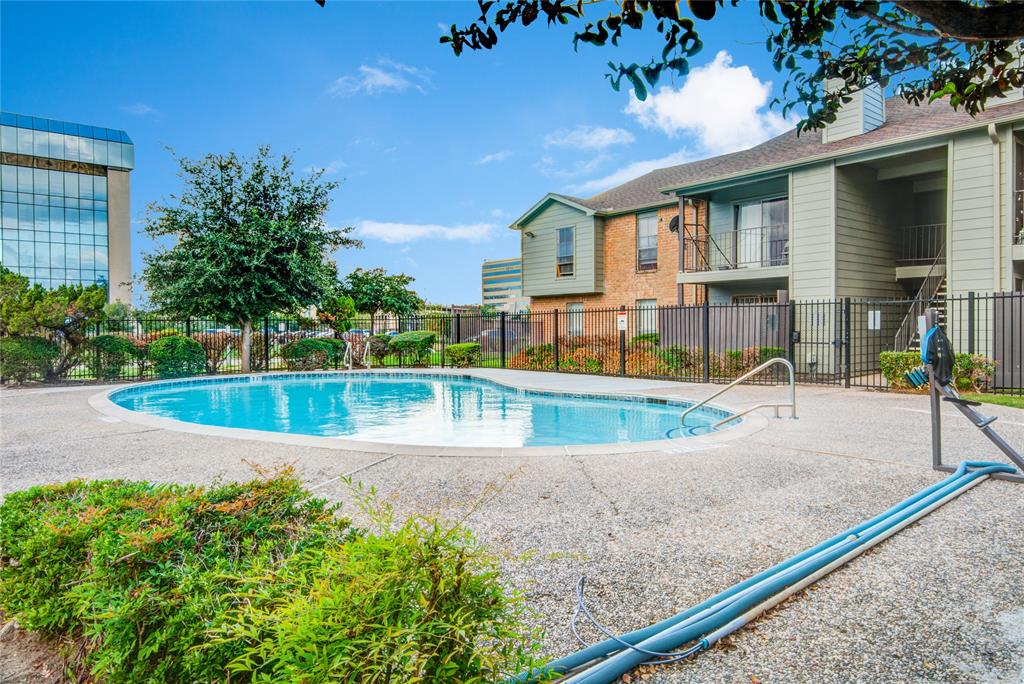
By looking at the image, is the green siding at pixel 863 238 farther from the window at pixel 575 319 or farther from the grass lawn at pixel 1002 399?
the window at pixel 575 319

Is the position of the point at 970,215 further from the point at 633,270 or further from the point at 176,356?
the point at 176,356

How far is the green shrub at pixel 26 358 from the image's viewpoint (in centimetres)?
1430

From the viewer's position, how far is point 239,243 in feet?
56.6

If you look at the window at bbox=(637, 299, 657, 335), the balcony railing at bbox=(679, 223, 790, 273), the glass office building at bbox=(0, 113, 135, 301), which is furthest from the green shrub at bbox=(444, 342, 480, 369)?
the glass office building at bbox=(0, 113, 135, 301)

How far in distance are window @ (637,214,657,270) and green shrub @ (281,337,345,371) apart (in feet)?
37.0

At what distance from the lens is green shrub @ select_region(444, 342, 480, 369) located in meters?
20.1

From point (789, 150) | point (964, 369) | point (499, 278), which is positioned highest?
point (499, 278)

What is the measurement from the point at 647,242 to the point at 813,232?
20.3 ft

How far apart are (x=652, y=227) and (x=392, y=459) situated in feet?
55.2

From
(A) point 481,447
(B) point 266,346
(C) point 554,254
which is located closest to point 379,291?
(B) point 266,346

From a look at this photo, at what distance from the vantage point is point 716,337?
16.3m

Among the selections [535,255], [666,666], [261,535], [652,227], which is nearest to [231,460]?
[261,535]

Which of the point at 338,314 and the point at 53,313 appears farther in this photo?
the point at 338,314

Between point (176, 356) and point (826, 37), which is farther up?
point (826, 37)
